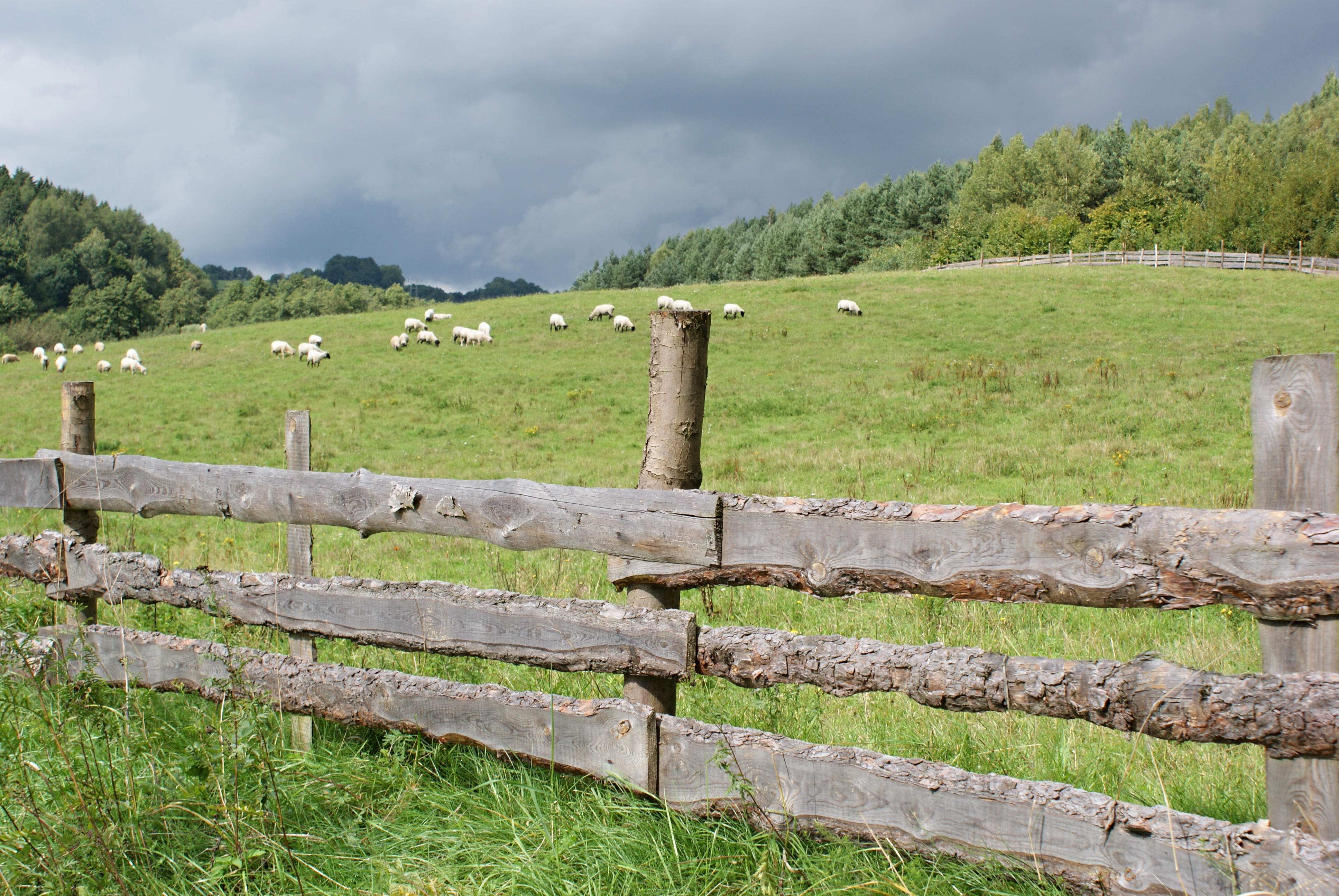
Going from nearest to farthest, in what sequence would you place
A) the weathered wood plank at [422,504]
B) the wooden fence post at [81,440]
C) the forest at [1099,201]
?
the weathered wood plank at [422,504], the wooden fence post at [81,440], the forest at [1099,201]

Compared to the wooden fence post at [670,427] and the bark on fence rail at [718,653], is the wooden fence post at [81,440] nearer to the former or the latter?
the bark on fence rail at [718,653]

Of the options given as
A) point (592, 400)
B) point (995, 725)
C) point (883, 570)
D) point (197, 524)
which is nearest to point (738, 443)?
point (592, 400)

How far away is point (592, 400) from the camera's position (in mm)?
21047

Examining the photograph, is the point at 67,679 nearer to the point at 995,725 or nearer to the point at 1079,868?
the point at 1079,868

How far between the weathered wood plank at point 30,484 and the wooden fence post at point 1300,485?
5.88 metres

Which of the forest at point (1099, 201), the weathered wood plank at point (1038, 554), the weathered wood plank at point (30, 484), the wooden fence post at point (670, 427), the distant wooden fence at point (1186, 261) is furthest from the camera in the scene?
the forest at point (1099, 201)

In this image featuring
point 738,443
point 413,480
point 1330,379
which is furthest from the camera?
point 738,443

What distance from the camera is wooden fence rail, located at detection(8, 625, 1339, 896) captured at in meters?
2.42

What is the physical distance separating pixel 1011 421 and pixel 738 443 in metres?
6.15

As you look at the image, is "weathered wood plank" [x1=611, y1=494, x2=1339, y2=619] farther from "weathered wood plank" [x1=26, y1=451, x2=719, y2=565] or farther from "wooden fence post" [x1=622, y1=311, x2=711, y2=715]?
"wooden fence post" [x1=622, y1=311, x2=711, y2=715]

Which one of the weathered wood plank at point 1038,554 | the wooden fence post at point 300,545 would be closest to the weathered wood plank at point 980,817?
the weathered wood plank at point 1038,554

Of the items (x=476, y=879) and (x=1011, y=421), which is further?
(x=1011, y=421)

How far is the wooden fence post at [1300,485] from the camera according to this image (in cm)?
239

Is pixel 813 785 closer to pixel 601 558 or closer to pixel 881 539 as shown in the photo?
pixel 881 539
